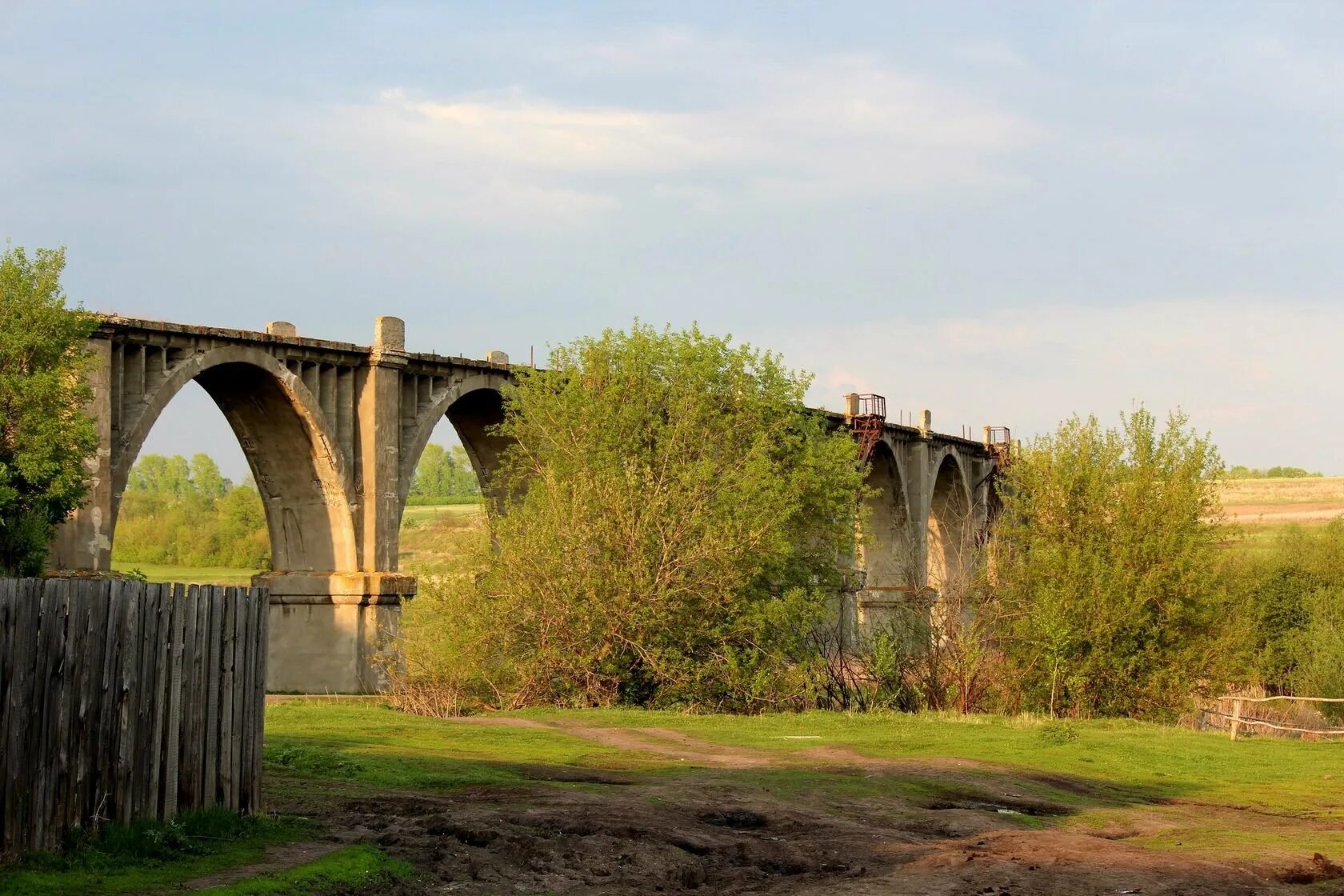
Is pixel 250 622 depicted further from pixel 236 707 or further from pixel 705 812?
pixel 705 812

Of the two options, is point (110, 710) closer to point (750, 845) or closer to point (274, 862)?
point (274, 862)

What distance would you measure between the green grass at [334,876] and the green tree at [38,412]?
53.8ft

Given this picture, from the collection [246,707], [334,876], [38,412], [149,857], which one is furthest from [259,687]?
[38,412]

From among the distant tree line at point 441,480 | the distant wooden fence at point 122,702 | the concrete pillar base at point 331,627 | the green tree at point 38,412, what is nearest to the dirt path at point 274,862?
the distant wooden fence at point 122,702

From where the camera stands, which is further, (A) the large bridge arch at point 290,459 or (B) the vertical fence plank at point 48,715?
(A) the large bridge arch at point 290,459

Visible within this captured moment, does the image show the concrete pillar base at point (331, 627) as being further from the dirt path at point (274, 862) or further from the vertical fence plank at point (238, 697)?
the dirt path at point (274, 862)

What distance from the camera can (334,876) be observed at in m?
11.5

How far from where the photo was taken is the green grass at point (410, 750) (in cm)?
1786

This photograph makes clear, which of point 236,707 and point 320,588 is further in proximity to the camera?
point 320,588

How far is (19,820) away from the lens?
34.5 ft

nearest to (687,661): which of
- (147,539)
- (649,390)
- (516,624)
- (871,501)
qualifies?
(516,624)

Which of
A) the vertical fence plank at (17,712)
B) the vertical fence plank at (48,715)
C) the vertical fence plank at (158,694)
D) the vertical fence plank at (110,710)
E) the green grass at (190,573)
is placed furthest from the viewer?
the green grass at (190,573)

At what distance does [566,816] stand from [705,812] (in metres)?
2.05

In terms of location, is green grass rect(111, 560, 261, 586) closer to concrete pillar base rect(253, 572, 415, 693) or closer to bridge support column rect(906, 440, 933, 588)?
bridge support column rect(906, 440, 933, 588)
